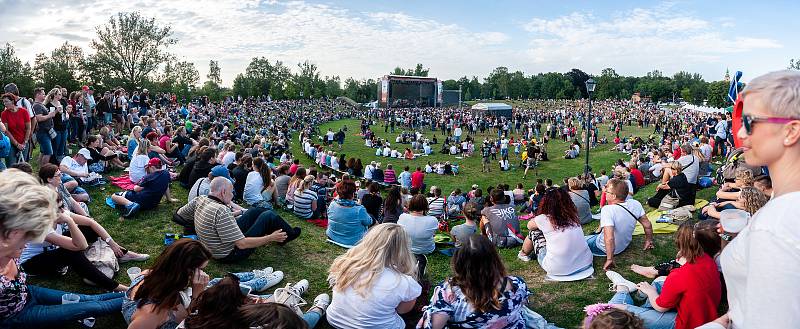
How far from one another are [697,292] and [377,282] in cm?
247

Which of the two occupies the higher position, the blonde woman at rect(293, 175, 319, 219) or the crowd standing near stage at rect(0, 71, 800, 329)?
the crowd standing near stage at rect(0, 71, 800, 329)

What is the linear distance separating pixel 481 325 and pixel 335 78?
323 ft

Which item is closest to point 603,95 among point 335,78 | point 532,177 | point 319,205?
point 335,78

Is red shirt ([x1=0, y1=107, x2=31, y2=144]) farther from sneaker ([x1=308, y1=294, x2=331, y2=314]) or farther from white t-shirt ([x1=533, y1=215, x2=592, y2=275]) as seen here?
white t-shirt ([x1=533, y1=215, x2=592, y2=275])

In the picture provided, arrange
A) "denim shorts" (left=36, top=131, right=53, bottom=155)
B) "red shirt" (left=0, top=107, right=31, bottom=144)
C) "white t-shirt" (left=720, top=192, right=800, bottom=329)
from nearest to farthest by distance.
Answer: "white t-shirt" (left=720, top=192, right=800, bottom=329), "red shirt" (left=0, top=107, right=31, bottom=144), "denim shorts" (left=36, top=131, right=53, bottom=155)

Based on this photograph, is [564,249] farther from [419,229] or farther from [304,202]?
[304,202]

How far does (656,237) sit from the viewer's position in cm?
675

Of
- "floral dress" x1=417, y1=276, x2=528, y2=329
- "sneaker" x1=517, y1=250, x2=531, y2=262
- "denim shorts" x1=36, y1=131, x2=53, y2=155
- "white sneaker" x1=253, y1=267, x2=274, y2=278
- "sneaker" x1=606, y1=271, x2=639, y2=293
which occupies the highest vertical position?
"denim shorts" x1=36, y1=131, x2=53, y2=155

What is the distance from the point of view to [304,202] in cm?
905

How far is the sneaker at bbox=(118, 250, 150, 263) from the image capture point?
5527mm

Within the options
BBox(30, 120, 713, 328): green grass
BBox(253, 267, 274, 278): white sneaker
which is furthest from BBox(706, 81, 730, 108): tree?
BBox(253, 267, 274, 278): white sneaker

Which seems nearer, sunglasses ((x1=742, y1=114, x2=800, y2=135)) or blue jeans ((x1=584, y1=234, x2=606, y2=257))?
sunglasses ((x1=742, y1=114, x2=800, y2=135))

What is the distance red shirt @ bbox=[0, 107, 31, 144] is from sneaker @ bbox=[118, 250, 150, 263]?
4.85 meters

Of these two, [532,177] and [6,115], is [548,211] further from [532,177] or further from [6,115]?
[532,177]
